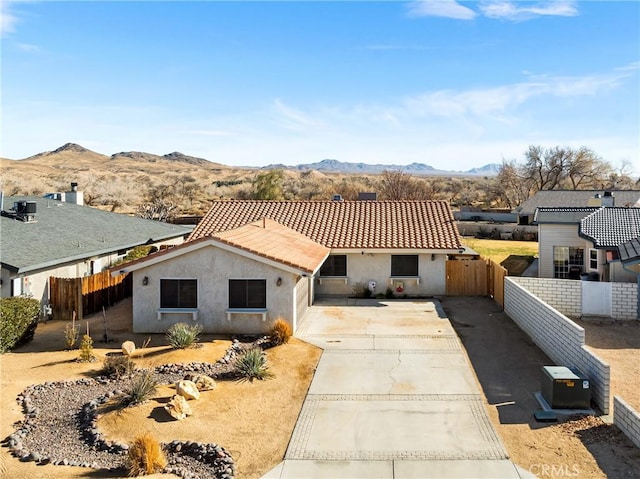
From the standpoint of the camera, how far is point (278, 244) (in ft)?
64.2

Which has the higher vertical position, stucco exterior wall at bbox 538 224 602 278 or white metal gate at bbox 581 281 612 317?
stucco exterior wall at bbox 538 224 602 278

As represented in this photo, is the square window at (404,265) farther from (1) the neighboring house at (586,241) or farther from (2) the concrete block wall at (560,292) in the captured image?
(1) the neighboring house at (586,241)

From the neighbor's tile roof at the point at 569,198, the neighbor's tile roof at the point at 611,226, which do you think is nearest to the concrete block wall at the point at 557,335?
A: the neighbor's tile roof at the point at 611,226

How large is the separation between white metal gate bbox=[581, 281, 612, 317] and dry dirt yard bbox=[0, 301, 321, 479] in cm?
1066

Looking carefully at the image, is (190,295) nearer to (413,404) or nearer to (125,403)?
(125,403)

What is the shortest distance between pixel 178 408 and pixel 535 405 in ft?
25.5

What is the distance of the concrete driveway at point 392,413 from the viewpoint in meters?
8.89

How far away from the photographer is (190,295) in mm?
17141

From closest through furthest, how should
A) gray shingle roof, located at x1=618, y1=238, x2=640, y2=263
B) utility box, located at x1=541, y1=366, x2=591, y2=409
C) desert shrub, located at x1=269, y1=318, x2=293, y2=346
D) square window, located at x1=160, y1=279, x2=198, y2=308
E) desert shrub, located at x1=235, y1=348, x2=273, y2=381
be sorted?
1. utility box, located at x1=541, y1=366, x2=591, y2=409
2. desert shrub, located at x1=235, y1=348, x2=273, y2=381
3. desert shrub, located at x1=269, y1=318, x2=293, y2=346
4. square window, located at x1=160, y1=279, x2=198, y2=308
5. gray shingle roof, located at x1=618, y1=238, x2=640, y2=263

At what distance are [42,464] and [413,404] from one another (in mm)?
7418

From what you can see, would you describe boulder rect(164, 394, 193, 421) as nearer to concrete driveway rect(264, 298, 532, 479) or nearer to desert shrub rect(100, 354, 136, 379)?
concrete driveway rect(264, 298, 532, 479)

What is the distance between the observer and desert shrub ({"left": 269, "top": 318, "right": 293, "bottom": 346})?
15.8 metres

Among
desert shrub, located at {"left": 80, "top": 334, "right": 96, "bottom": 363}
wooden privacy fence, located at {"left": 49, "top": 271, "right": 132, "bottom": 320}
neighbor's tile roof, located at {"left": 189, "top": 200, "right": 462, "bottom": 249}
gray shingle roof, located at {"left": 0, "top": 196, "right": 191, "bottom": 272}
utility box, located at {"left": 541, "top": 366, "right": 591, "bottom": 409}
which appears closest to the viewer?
utility box, located at {"left": 541, "top": 366, "right": 591, "bottom": 409}

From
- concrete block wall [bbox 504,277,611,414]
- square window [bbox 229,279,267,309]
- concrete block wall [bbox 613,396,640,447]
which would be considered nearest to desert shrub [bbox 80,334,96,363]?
square window [bbox 229,279,267,309]
